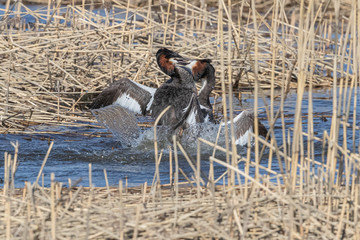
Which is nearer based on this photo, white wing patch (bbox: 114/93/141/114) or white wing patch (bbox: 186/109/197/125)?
white wing patch (bbox: 186/109/197/125)

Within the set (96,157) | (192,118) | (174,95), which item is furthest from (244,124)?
(96,157)

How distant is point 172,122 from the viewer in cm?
656

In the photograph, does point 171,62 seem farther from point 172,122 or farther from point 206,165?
point 206,165

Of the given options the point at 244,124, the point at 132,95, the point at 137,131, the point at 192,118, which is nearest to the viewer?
the point at 244,124

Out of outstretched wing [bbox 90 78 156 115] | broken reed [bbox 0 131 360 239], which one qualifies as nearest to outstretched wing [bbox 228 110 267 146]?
outstretched wing [bbox 90 78 156 115]

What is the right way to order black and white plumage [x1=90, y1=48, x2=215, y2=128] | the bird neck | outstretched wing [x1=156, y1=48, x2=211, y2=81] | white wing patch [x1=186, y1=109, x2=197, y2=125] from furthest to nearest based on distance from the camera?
the bird neck < outstretched wing [x1=156, y1=48, x2=211, y2=81] < black and white plumage [x1=90, y1=48, x2=215, y2=128] < white wing patch [x1=186, y1=109, x2=197, y2=125]

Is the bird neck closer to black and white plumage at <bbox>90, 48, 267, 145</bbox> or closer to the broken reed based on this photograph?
black and white plumage at <bbox>90, 48, 267, 145</bbox>

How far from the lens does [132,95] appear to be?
A: 263 inches

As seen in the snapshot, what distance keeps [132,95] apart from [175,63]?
0.62 m

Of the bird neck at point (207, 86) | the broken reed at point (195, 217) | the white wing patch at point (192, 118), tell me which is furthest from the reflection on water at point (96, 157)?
the broken reed at point (195, 217)

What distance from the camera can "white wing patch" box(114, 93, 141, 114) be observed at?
22.0ft

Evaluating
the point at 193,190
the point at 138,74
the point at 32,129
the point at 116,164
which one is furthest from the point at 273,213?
the point at 138,74

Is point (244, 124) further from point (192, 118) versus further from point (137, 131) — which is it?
point (137, 131)

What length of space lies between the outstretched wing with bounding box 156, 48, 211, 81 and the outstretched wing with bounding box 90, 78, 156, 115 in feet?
1.06
